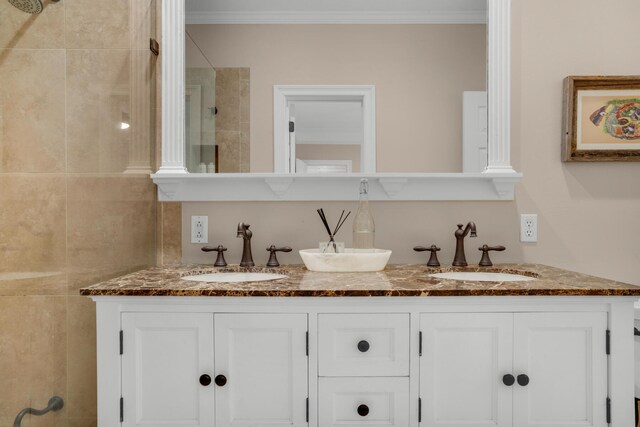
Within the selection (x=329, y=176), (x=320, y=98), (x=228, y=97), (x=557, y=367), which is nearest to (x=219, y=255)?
(x=329, y=176)

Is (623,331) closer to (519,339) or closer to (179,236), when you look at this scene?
(519,339)

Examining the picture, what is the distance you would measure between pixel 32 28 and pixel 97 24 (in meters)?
0.24

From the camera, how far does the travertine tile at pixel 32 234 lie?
1.29m

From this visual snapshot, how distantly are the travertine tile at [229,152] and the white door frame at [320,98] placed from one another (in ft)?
0.52

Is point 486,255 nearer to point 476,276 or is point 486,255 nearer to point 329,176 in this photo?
point 476,276

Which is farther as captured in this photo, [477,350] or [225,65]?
[225,65]

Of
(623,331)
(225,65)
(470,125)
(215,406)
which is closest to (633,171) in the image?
(470,125)

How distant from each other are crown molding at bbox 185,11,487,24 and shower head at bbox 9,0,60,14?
657mm

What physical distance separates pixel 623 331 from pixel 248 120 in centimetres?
146

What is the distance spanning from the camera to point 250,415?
1262 mm

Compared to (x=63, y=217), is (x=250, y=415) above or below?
below

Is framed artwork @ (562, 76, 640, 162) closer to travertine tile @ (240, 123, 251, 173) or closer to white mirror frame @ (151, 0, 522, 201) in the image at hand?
white mirror frame @ (151, 0, 522, 201)

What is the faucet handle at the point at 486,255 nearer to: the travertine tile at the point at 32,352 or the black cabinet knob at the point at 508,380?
the black cabinet knob at the point at 508,380

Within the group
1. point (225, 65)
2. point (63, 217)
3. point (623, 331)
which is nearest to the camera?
point (623, 331)
